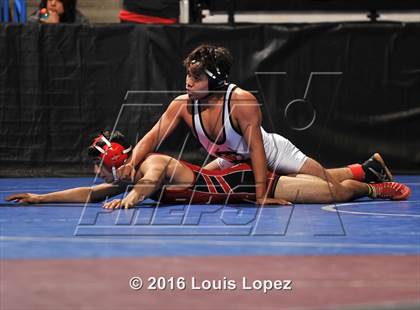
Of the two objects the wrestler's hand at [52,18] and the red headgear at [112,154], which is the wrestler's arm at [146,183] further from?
the wrestler's hand at [52,18]

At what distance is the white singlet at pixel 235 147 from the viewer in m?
6.99

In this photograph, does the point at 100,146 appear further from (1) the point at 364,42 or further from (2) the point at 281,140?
(1) the point at 364,42

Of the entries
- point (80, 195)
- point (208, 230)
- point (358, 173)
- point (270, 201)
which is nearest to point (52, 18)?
point (80, 195)

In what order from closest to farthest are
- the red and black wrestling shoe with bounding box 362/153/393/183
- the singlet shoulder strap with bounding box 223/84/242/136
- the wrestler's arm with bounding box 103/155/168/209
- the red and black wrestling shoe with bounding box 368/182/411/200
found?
the wrestler's arm with bounding box 103/155/168/209, the singlet shoulder strap with bounding box 223/84/242/136, the red and black wrestling shoe with bounding box 368/182/411/200, the red and black wrestling shoe with bounding box 362/153/393/183

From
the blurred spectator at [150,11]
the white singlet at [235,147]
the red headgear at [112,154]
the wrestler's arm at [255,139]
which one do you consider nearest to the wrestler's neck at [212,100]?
the white singlet at [235,147]

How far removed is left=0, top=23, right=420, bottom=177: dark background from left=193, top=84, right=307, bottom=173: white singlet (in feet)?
8.58

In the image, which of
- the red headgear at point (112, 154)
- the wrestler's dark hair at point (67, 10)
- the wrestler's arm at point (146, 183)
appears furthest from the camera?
the wrestler's dark hair at point (67, 10)

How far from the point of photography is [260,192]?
6918 mm

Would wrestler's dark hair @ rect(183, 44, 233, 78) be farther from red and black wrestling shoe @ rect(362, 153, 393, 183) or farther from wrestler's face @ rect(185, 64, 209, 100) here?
red and black wrestling shoe @ rect(362, 153, 393, 183)

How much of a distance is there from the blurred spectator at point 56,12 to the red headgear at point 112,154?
3.98 meters

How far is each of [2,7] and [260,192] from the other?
217 inches

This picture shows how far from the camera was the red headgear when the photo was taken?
6.84 m

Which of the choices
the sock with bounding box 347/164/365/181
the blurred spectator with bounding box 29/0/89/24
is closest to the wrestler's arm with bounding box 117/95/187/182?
the sock with bounding box 347/164/365/181

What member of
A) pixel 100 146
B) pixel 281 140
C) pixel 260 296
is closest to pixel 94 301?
pixel 260 296
